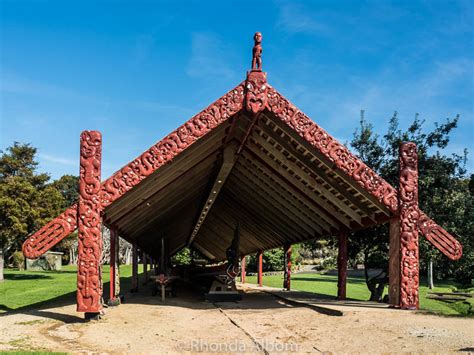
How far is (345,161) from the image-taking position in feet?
34.5

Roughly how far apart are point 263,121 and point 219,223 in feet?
41.7

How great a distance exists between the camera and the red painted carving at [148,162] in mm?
9508

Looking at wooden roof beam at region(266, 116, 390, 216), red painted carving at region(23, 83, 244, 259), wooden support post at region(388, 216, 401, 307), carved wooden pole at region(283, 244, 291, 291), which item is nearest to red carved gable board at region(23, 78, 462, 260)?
red painted carving at region(23, 83, 244, 259)

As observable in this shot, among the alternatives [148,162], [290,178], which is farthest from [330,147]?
[148,162]

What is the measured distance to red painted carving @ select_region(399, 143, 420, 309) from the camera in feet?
33.7

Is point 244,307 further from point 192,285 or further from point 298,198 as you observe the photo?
point 192,285

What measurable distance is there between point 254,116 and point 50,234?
16.2 ft

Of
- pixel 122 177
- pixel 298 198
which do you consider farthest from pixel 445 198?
pixel 122 177

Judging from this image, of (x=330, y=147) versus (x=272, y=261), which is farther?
(x=272, y=261)

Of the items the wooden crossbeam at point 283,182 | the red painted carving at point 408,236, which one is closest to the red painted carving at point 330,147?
the red painted carving at point 408,236

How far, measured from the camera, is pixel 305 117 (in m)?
10.4

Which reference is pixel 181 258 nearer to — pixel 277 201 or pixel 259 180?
pixel 277 201

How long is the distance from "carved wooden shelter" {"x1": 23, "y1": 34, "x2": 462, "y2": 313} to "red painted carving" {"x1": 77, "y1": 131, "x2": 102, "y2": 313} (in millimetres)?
20

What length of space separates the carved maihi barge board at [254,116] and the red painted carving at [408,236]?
17cm
